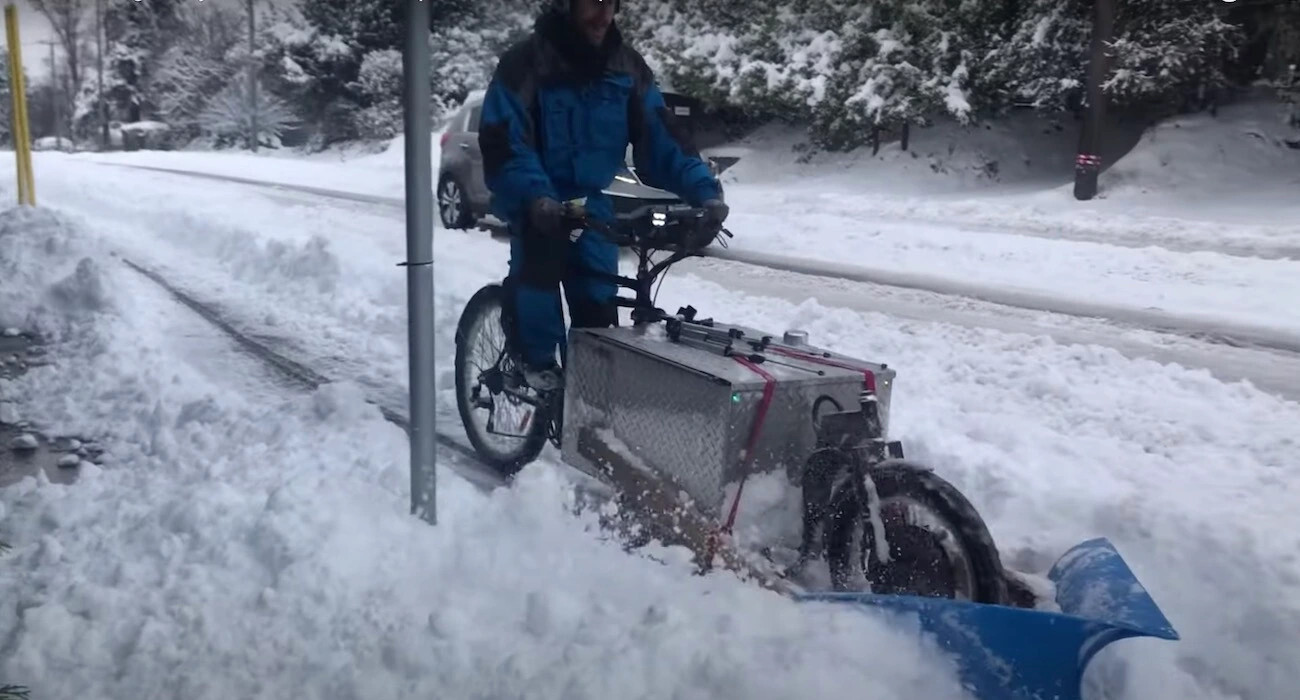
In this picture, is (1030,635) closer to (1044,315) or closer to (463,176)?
(1044,315)

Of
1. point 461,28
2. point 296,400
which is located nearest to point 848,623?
point 296,400

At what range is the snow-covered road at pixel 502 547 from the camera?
255 centimetres

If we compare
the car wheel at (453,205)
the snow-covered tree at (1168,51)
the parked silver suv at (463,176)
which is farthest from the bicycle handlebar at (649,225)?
the car wheel at (453,205)

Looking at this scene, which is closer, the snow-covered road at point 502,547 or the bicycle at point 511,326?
the snow-covered road at point 502,547

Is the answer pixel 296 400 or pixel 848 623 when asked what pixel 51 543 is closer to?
pixel 296 400

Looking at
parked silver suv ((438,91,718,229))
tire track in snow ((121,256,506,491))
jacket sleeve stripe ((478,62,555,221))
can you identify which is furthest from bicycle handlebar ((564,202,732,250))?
parked silver suv ((438,91,718,229))

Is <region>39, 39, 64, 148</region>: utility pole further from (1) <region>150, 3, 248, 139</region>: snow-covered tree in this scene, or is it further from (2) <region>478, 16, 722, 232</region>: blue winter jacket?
(2) <region>478, 16, 722, 232</region>: blue winter jacket

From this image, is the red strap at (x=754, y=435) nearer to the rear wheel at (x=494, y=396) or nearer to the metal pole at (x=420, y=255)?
the metal pole at (x=420, y=255)

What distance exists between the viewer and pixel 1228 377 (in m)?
6.38

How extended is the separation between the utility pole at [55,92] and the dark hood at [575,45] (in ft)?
13.4

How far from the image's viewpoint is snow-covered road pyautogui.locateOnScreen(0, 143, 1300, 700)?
2.55m

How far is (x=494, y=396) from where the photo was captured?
13.9ft

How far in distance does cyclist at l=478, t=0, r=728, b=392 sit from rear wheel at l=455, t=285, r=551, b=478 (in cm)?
16

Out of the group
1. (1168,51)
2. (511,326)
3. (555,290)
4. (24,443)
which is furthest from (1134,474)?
(1168,51)
